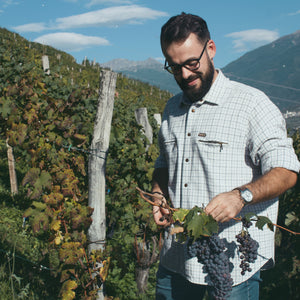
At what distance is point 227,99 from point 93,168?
4.67 ft

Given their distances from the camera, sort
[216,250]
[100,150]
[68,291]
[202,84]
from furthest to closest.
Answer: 1. [100,150]
2. [68,291]
3. [202,84]
4. [216,250]

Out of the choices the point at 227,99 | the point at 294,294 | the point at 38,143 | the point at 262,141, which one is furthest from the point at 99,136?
the point at 294,294

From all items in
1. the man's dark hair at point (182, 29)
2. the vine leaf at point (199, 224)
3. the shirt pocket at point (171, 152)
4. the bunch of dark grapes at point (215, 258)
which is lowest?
the bunch of dark grapes at point (215, 258)

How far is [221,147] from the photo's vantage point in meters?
1.72

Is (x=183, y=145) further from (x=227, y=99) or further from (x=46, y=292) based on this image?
(x=46, y=292)

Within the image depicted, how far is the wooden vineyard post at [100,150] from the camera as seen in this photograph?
2.78 metres

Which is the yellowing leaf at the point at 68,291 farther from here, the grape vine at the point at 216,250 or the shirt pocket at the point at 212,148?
the shirt pocket at the point at 212,148

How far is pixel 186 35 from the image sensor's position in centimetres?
167

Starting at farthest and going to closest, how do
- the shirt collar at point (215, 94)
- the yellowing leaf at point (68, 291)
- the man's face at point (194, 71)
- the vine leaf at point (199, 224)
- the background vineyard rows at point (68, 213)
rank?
1. the background vineyard rows at point (68, 213)
2. the yellowing leaf at point (68, 291)
3. the shirt collar at point (215, 94)
4. the man's face at point (194, 71)
5. the vine leaf at point (199, 224)

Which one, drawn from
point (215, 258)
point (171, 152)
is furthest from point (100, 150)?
point (215, 258)

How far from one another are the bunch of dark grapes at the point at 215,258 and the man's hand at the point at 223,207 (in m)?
0.18

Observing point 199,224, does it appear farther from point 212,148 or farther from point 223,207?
point 212,148

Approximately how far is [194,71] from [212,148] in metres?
0.41

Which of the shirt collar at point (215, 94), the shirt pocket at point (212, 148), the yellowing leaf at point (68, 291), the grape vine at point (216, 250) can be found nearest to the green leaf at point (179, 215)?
the grape vine at point (216, 250)
